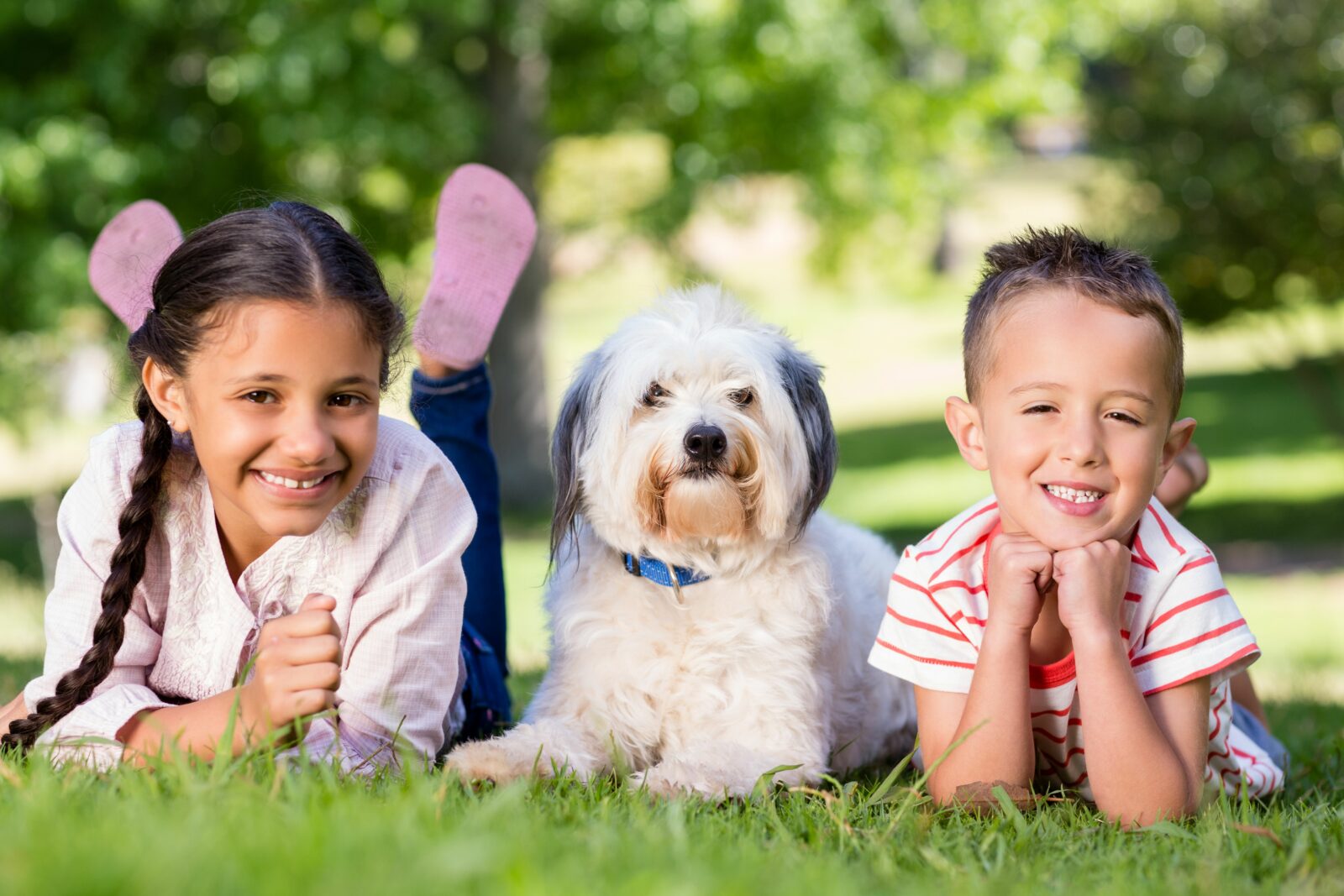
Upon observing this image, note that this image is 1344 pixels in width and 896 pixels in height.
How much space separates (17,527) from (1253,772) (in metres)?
17.7

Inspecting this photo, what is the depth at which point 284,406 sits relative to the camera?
10.4 feet

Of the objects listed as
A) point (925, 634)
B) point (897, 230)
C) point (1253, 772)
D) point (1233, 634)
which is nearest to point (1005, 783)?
point (925, 634)

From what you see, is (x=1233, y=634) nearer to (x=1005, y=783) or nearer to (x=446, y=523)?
(x=1005, y=783)

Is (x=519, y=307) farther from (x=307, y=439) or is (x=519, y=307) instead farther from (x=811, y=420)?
(x=307, y=439)

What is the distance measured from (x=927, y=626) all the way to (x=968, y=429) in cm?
50

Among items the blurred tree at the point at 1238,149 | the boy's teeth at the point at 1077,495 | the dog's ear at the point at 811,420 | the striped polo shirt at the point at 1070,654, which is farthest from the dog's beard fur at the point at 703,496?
the blurred tree at the point at 1238,149

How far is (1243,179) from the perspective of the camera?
A: 40.5 feet

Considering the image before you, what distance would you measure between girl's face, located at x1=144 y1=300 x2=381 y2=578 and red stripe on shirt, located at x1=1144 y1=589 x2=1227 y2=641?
1851 mm

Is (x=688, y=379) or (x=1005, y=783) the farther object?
(x=688, y=379)

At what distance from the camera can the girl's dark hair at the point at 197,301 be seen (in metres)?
3.22

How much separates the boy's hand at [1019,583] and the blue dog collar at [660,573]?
0.88 m

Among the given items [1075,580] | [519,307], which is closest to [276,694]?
Answer: [1075,580]

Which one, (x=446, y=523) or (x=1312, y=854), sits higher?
(x=446, y=523)

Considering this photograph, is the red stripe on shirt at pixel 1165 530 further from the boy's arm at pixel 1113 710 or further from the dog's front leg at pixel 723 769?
the dog's front leg at pixel 723 769
